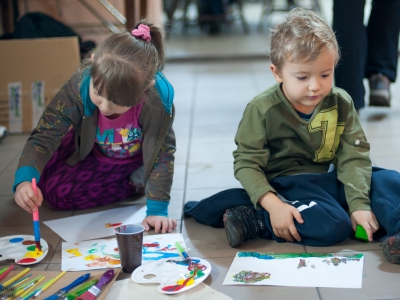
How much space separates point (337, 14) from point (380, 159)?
2.11ft

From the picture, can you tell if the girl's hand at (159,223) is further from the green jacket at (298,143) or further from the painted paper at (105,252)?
the green jacket at (298,143)

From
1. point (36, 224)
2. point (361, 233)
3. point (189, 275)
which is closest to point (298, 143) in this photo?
point (361, 233)

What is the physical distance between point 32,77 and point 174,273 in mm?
1595

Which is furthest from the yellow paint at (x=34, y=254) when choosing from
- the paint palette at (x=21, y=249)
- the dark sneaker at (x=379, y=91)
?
the dark sneaker at (x=379, y=91)

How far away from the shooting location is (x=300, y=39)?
1.51 metres

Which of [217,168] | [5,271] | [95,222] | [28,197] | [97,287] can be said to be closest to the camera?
[97,287]

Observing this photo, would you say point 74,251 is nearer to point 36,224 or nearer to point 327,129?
point 36,224

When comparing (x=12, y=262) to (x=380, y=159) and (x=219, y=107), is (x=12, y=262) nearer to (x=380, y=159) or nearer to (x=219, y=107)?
(x=380, y=159)

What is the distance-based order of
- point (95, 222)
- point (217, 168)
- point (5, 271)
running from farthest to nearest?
point (217, 168) → point (95, 222) → point (5, 271)

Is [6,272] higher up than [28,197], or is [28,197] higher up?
[28,197]

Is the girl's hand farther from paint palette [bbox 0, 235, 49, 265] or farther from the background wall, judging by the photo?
the background wall

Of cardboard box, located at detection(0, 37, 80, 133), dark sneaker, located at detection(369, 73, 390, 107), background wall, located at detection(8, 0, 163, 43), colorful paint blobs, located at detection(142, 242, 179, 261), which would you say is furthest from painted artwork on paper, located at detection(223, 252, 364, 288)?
background wall, located at detection(8, 0, 163, 43)

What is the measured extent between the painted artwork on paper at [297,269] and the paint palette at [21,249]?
0.49 meters

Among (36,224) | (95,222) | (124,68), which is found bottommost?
(95,222)
